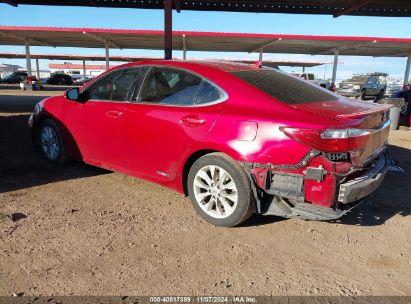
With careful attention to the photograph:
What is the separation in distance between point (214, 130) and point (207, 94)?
435 mm

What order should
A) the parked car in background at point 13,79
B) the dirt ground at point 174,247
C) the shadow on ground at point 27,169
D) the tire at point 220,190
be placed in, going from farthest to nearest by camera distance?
the parked car in background at point 13,79 < the shadow on ground at point 27,169 < the tire at point 220,190 < the dirt ground at point 174,247

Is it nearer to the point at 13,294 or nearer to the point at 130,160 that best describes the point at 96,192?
the point at 130,160

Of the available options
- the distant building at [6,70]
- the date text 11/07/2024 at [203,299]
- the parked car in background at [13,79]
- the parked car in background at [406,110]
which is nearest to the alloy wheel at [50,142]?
the date text 11/07/2024 at [203,299]

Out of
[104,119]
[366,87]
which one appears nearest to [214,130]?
[104,119]

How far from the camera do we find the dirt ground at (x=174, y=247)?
8.96ft

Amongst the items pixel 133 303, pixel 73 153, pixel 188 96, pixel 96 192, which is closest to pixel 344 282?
pixel 133 303

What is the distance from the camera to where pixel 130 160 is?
439 cm

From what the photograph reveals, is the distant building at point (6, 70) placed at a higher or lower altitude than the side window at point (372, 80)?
lower

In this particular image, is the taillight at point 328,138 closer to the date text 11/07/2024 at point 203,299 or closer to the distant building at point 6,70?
the date text 11/07/2024 at point 203,299

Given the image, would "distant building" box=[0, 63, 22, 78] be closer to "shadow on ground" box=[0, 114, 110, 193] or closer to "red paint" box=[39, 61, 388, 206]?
"shadow on ground" box=[0, 114, 110, 193]

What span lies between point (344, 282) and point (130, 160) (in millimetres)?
2674

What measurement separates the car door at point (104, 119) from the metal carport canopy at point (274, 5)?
7.55 metres

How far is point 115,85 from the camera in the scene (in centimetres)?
464

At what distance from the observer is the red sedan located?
10.3 feet
